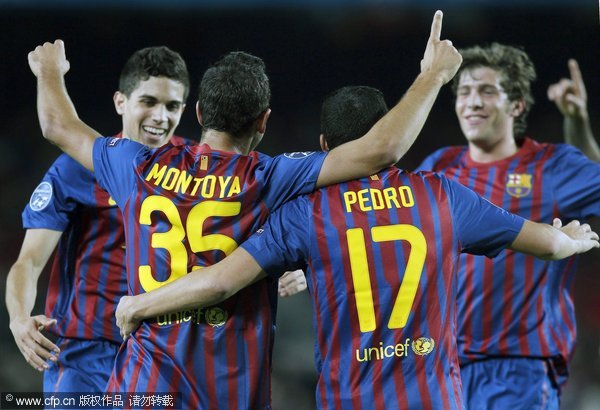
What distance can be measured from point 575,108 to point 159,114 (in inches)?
95.6

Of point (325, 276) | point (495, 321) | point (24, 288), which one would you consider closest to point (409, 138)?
point (325, 276)

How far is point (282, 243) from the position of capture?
2850 millimetres

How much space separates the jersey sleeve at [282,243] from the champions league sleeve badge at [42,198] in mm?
1592

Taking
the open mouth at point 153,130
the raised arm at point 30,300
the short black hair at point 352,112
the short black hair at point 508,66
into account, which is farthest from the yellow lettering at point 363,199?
the short black hair at point 508,66

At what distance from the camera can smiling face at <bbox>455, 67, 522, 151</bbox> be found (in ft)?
15.7

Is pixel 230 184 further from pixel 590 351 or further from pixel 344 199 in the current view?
pixel 590 351

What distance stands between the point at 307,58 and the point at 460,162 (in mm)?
3557

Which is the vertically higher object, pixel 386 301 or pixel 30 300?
pixel 30 300

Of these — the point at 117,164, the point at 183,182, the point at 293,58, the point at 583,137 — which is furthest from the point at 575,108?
the point at 293,58

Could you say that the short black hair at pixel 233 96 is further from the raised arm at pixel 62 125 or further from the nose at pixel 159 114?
the nose at pixel 159 114

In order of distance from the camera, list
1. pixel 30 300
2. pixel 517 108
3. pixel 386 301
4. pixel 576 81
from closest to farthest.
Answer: pixel 386 301
pixel 30 300
pixel 576 81
pixel 517 108

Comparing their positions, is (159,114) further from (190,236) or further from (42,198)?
(190,236)

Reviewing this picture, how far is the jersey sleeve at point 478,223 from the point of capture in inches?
113

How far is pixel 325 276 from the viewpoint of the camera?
2.85m
